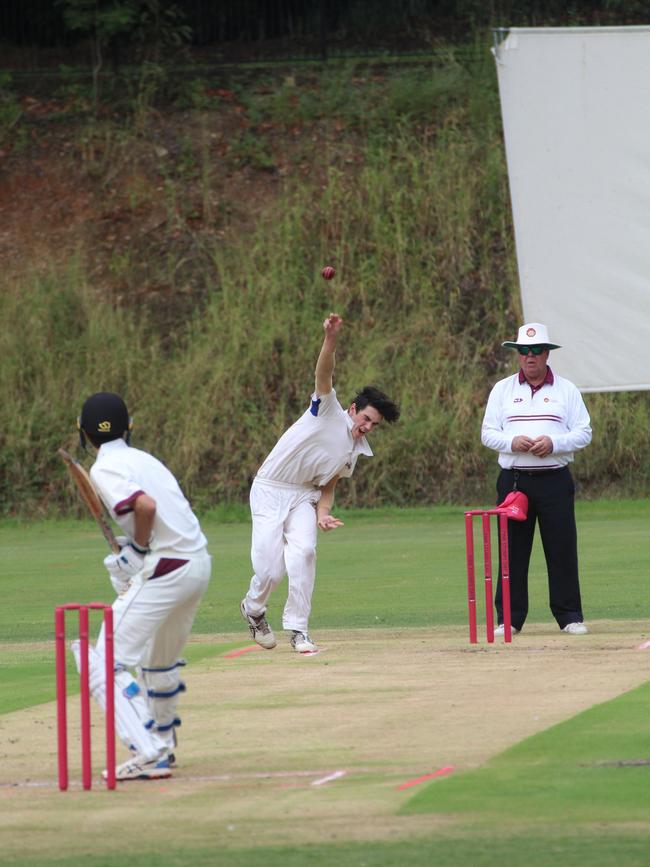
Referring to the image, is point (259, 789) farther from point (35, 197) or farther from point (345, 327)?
point (35, 197)

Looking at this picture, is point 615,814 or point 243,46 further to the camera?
point 243,46

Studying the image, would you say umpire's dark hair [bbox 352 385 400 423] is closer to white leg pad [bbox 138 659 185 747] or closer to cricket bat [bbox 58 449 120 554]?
cricket bat [bbox 58 449 120 554]

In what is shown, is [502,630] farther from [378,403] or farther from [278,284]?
[278,284]

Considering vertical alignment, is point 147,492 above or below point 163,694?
above

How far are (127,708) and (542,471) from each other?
15.8ft

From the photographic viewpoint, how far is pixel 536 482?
10.3 m

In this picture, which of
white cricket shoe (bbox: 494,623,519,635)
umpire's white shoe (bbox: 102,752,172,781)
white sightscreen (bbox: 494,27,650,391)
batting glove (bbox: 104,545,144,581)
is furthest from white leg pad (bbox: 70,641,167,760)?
white sightscreen (bbox: 494,27,650,391)

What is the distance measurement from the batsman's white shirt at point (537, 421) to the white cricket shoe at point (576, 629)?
1059mm

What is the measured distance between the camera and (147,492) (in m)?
6.19

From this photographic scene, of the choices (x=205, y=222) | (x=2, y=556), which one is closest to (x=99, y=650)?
(x=2, y=556)

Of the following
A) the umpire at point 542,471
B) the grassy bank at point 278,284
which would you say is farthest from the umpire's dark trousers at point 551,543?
the grassy bank at point 278,284

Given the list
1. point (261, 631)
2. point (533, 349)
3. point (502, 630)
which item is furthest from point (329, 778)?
point (533, 349)

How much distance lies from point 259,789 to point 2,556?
1198 centimetres

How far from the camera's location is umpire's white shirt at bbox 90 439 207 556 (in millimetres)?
6109
